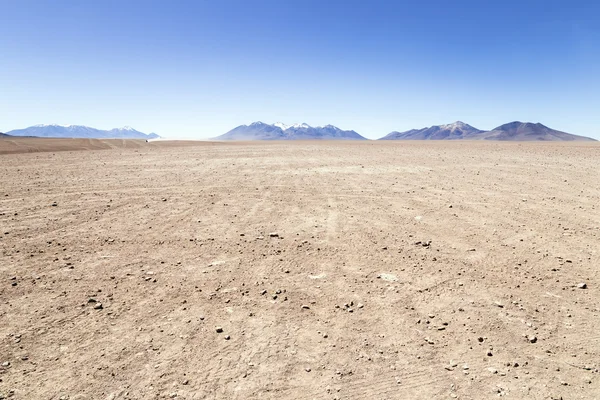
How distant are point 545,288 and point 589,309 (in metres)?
0.64

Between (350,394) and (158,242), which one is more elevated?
(158,242)

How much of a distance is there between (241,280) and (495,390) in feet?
12.4

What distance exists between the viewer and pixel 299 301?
516cm

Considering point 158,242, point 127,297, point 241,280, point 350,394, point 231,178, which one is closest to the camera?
point 350,394

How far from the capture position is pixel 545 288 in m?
5.45

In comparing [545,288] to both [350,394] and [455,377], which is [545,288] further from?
[350,394]

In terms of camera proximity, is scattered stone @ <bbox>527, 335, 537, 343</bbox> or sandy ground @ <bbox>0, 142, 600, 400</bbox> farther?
scattered stone @ <bbox>527, 335, 537, 343</bbox>

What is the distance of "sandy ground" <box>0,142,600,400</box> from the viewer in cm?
364

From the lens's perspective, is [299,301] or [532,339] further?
[299,301]

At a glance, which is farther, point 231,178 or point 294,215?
point 231,178

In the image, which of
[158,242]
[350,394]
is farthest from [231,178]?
[350,394]

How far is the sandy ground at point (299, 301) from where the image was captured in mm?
3637

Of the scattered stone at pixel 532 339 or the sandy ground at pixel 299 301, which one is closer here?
the sandy ground at pixel 299 301

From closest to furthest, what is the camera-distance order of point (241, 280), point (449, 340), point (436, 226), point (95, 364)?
1. point (95, 364)
2. point (449, 340)
3. point (241, 280)
4. point (436, 226)
